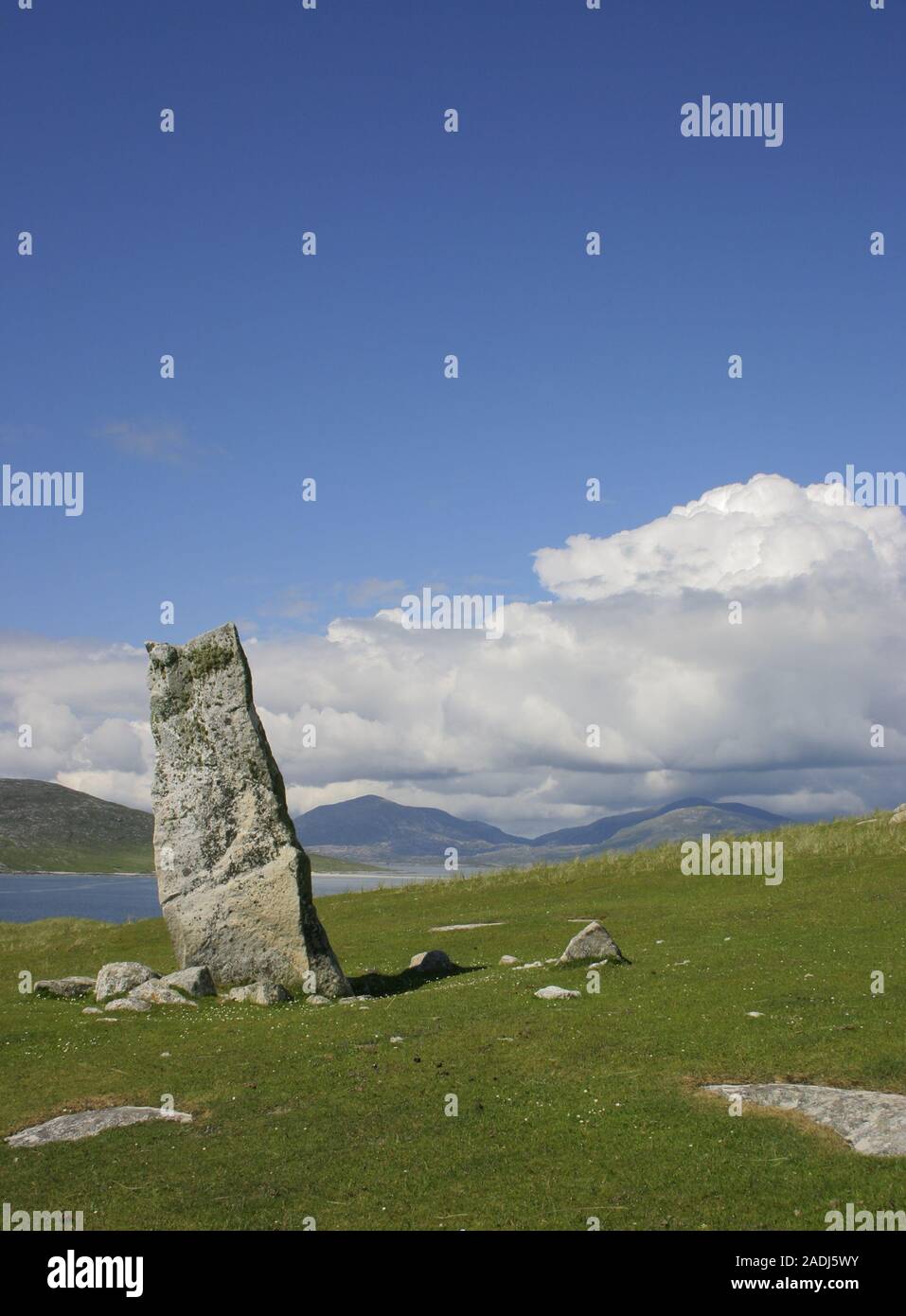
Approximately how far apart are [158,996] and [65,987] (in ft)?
15.2

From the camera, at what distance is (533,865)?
62.2 metres

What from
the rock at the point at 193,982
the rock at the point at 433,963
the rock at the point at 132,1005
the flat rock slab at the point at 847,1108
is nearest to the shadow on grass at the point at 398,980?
the rock at the point at 433,963

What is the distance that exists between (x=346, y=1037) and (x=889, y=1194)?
12588mm

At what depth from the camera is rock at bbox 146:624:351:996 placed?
2941 centimetres

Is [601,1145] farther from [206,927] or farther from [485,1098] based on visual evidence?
[206,927]

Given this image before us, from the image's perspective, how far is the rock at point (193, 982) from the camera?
27984mm

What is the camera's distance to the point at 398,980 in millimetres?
30859

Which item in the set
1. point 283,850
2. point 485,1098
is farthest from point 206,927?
point 485,1098

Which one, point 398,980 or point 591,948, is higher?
point 591,948

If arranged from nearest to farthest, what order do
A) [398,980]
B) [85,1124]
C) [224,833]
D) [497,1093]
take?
1. [85,1124]
2. [497,1093]
3. [224,833]
4. [398,980]

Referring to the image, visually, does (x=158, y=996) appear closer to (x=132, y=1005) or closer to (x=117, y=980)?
(x=132, y=1005)

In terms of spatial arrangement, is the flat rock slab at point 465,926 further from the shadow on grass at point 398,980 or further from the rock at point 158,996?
the rock at point 158,996

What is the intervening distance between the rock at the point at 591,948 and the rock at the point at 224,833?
635 cm

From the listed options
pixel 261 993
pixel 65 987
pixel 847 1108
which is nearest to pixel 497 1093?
pixel 847 1108
